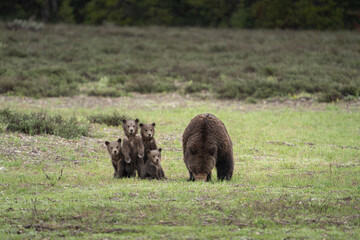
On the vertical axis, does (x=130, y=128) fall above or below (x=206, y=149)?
above

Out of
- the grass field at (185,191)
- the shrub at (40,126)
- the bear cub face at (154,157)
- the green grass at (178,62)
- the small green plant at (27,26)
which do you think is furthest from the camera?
the small green plant at (27,26)

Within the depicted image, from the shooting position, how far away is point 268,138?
1761cm

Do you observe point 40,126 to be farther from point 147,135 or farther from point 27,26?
point 27,26

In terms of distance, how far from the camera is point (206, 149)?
1038cm

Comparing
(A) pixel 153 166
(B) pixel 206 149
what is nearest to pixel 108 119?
(A) pixel 153 166

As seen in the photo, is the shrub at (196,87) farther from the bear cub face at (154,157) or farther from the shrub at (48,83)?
the bear cub face at (154,157)

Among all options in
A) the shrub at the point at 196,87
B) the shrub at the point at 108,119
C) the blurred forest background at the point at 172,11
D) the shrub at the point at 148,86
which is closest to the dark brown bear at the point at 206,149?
the shrub at the point at 108,119

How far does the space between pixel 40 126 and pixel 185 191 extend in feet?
26.0

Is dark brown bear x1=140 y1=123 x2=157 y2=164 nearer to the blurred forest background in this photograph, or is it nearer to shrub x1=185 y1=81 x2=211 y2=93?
shrub x1=185 y1=81 x2=211 y2=93

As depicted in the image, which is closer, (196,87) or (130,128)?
(130,128)

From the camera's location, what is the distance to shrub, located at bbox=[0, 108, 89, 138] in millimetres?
15836

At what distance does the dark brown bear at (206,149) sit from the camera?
410 inches

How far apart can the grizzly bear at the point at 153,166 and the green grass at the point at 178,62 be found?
1528 centimetres

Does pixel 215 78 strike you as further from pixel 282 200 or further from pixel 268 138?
pixel 282 200
